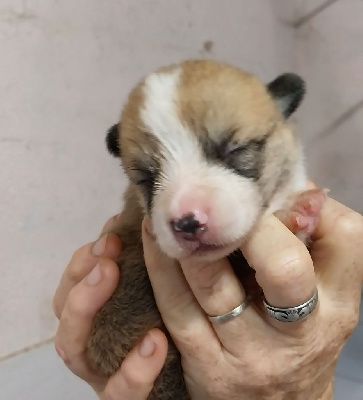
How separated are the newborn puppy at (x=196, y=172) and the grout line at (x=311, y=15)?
2008 mm

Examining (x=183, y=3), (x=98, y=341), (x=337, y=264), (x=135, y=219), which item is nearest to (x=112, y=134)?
(x=135, y=219)

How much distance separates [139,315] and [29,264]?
0.85 metres

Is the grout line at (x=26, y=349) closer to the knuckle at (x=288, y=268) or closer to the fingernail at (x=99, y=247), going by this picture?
the fingernail at (x=99, y=247)

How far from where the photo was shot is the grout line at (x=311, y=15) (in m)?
3.13

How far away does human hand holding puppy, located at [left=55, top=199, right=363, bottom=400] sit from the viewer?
104 centimetres

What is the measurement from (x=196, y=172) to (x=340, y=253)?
1.16 ft

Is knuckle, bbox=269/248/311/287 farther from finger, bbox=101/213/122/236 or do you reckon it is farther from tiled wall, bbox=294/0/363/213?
tiled wall, bbox=294/0/363/213

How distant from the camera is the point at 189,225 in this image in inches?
38.9

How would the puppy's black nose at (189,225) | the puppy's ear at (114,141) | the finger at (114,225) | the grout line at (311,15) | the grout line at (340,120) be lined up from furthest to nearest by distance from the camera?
the grout line at (311,15) < the grout line at (340,120) < the finger at (114,225) < the puppy's ear at (114,141) < the puppy's black nose at (189,225)

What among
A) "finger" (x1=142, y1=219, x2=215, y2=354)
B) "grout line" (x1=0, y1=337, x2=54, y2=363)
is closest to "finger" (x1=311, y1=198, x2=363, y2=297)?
"finger" (x1=142, y1=219, x2=215, y2=354)

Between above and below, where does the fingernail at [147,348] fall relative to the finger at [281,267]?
below

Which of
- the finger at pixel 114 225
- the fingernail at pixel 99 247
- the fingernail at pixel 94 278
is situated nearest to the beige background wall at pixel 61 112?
the finger at pixel 114 225

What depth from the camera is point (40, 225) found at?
6.55ft

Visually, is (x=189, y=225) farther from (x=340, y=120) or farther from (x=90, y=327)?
(x=340, y=120)
